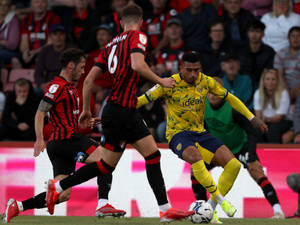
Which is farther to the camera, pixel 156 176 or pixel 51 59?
pixel 51 59

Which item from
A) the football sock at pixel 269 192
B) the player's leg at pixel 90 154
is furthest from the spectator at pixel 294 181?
the player's leg at pixel 90 154

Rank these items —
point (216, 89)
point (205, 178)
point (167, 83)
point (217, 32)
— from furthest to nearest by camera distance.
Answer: point (217, 32) < point (216, 89) < point (205, 178) < point (167, 83)

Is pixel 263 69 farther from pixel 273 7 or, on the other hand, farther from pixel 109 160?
pixel 109 160

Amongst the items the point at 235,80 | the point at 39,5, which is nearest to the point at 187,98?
the point at 235,80

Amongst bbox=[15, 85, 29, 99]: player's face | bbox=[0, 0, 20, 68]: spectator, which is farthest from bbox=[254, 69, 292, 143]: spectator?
bbox=[0, 0, 20, 68]: spectator

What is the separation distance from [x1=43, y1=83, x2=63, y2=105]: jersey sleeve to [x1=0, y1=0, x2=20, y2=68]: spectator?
512cm

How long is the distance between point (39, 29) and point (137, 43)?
6.20 metres

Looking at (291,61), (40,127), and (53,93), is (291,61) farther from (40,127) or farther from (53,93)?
(40,127)

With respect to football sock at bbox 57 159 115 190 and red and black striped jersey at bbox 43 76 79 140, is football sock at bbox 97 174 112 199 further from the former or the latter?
football sock at bbox 57 159 115 190

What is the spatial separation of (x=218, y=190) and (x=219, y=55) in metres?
3.76

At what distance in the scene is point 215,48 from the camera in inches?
409

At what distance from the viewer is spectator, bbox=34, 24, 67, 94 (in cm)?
1082

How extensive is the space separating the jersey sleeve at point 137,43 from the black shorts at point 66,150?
1385 millimetres

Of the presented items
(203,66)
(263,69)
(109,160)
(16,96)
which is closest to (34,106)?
(16,96)
